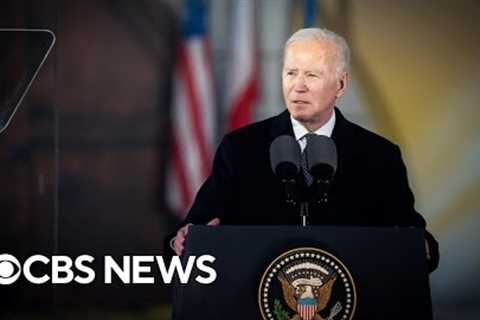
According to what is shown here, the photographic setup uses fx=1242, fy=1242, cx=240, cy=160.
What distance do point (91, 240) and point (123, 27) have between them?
2.88 ft

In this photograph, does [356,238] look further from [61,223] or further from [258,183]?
[61,223]

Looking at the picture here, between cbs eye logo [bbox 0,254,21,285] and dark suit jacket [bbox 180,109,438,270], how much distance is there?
0.72m

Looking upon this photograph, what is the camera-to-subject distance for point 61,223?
5066 mm

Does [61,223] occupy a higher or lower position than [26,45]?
lower

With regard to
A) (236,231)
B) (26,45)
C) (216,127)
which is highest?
(26,45)

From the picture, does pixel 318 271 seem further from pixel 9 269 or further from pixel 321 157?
pixel 9 269

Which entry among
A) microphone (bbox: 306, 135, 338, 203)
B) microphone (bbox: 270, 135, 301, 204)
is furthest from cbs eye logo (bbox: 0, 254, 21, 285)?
microphone (bbox: 306, 135, 338, 203)

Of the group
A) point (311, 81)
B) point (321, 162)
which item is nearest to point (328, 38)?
point (311, 81)

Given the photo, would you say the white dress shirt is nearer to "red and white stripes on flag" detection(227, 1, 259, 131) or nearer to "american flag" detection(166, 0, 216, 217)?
"red and white stripes on flag" detection(227, 1, 259, 131)

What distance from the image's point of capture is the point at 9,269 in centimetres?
506

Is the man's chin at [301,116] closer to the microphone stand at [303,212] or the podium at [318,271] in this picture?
the microphone stand at [303,212]

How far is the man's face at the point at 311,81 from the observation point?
509 centimetres

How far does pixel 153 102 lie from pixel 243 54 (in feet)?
1.36

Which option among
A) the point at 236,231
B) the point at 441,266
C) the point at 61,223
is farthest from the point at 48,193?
the point at 441,266
